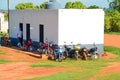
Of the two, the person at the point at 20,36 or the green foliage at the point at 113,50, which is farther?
the person at the point at 20,36

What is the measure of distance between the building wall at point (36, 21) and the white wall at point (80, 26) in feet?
1.72

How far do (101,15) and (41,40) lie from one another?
15.4ft

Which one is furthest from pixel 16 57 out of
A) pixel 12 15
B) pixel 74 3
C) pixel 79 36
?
pixel 74 3

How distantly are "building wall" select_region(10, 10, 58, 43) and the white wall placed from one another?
0.52 meters

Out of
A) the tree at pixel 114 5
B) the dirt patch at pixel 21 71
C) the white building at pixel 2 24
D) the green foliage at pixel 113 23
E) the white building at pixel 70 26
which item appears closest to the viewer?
the dirt patch at pixel 21 71

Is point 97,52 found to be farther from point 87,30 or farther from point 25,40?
point 25,40

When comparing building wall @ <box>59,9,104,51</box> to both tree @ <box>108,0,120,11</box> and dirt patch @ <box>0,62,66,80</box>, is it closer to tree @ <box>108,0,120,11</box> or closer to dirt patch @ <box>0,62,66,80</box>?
dirt patch @ <box>0,62,66,80</box>

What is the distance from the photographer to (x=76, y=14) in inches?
998

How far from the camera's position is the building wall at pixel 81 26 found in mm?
25016

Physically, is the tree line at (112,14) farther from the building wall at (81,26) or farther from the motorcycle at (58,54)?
the motorcycle at (58,54)

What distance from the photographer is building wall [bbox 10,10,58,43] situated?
2544 cm

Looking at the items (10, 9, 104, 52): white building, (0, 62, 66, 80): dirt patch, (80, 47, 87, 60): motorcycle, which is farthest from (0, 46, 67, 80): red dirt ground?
(80, 47, 87, 60): motorcycle

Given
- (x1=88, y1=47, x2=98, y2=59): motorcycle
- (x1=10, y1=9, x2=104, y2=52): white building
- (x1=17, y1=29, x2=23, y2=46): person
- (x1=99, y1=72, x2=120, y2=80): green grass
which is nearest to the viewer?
(x1=99, y1=72, x2=120, y2=80): green grass

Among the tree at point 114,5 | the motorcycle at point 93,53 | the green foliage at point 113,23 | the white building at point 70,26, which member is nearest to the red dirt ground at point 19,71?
the white building at point 70,26
